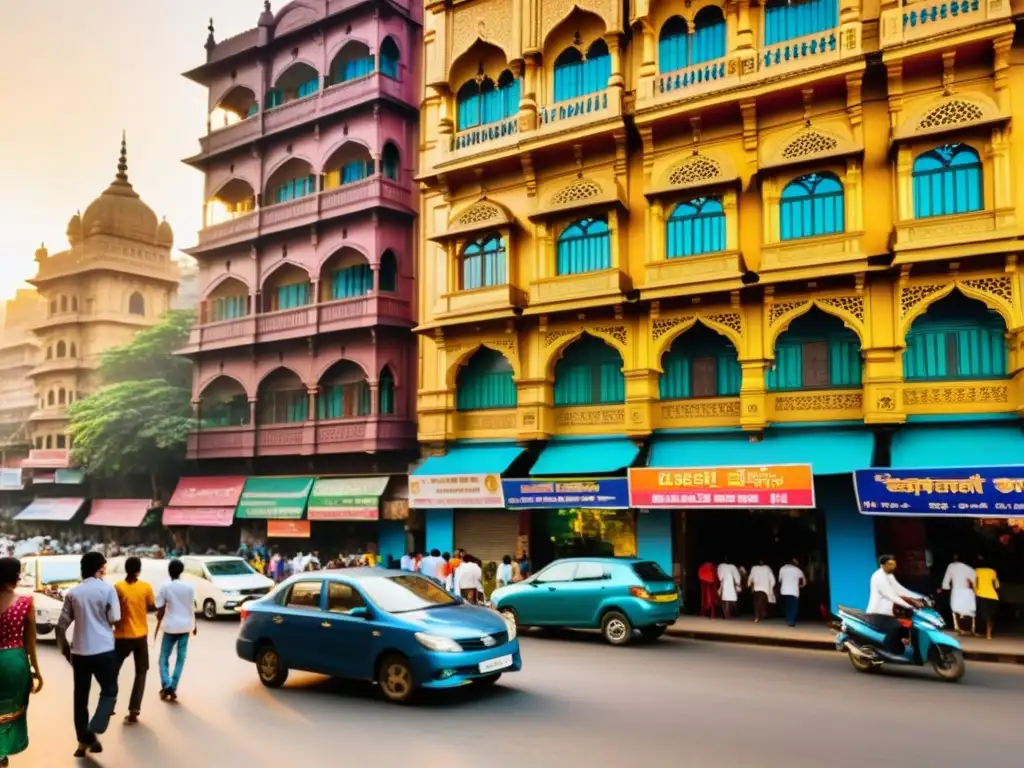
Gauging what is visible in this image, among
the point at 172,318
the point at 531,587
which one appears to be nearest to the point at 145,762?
the point at 531,587

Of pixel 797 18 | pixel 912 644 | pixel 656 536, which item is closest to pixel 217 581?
pixel 656 536

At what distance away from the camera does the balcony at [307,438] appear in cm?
2353

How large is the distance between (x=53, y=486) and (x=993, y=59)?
39.9 m

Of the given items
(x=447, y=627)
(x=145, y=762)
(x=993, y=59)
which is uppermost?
(x=993, y=59)

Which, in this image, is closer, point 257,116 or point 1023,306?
point 1023,306

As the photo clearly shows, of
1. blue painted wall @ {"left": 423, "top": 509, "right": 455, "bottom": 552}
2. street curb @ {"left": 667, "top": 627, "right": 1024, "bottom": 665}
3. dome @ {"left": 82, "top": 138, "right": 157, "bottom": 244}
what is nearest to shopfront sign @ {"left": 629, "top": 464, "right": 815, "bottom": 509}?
street curb @ {"left": 667, "top": 627, "right": 1024, "bottom": 665}

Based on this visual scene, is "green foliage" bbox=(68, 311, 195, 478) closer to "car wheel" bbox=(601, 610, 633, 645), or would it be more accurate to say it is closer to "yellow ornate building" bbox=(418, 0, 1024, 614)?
"yellow ornate building" bbox=(418, 0, 1024, 614)

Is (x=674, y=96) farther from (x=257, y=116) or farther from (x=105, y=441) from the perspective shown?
(x=105, y=441)

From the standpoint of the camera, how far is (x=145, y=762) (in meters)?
7.01

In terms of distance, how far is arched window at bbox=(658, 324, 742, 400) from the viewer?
18.1 meters

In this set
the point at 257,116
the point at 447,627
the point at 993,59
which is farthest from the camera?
the point at 257,116

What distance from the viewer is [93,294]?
44.4 m

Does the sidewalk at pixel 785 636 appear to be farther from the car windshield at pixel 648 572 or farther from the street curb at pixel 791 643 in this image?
the car windshield at pixel 648 572

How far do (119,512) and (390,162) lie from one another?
17.8m
